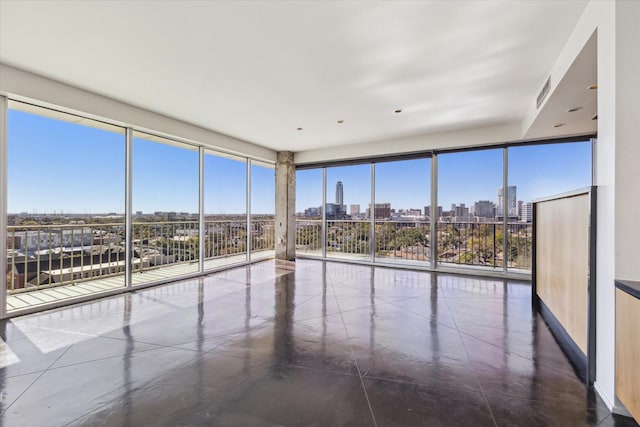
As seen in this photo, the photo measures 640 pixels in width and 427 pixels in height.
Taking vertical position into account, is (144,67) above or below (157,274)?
above

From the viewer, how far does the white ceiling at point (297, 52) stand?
2123 mm

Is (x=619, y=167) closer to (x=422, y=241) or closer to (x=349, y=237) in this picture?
(x=422, y=241)

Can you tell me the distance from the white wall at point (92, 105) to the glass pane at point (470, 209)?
4.76 m

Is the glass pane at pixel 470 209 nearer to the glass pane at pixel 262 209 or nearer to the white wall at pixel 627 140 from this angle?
the white wall at pixel 627 140

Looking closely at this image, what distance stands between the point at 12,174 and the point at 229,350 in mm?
3395

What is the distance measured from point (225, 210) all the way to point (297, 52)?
4.24 m

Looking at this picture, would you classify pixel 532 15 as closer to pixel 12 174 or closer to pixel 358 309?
pixel 358 309

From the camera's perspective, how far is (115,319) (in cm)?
308

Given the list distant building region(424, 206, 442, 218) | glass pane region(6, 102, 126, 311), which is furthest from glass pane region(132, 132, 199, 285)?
distant building region(424, 206, 442, 218)

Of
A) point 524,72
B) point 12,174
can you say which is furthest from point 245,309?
point 524,72

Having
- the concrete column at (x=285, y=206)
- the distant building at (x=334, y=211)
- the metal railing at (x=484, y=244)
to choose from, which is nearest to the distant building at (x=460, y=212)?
the metal railing at (x=484, y=244)

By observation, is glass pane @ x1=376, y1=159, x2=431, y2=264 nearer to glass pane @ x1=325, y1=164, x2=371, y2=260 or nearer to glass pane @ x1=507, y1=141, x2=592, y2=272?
glass pane @ x1=325, y1=164, x2=371, y2=260

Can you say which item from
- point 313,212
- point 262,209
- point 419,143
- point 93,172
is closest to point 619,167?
point 419,143

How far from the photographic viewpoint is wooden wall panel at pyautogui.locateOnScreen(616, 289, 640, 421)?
1.39 metres
